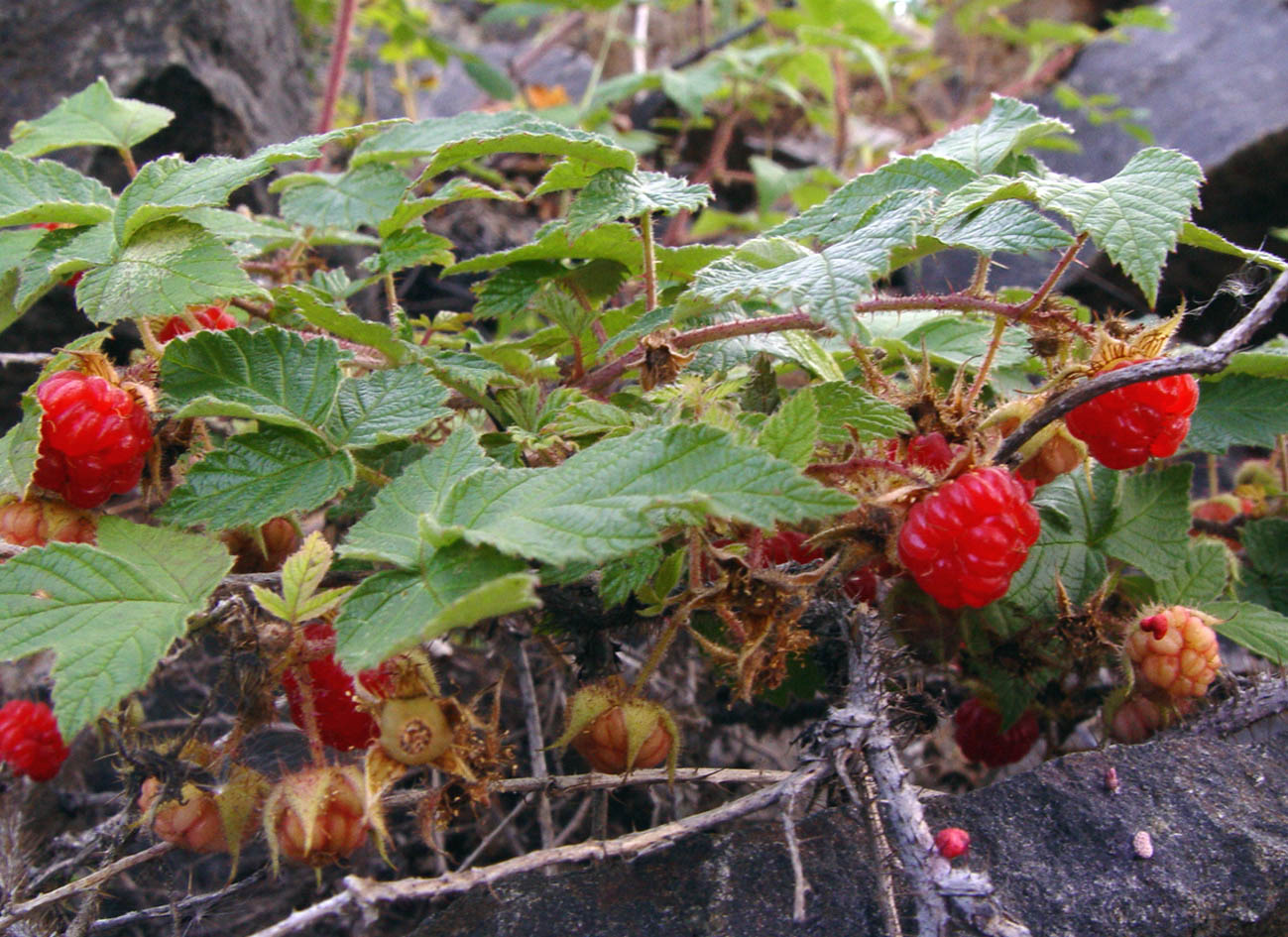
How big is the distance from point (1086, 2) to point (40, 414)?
17.3 feet

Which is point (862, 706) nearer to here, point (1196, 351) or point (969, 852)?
point (969, 852)

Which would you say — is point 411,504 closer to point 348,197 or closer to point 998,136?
point 348,197

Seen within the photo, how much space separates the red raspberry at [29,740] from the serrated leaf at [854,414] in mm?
1116

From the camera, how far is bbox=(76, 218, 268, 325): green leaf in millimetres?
953

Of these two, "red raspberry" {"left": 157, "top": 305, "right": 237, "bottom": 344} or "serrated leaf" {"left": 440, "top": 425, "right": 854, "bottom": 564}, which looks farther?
"red raspberry" {"left": 157, "top": 305, "right": 237, "bottom": 344}

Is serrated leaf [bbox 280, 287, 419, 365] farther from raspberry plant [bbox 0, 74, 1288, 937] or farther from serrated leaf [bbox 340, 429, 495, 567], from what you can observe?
serrated leaf [bbox 340, 429, 495, 567]

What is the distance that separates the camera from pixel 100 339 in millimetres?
993

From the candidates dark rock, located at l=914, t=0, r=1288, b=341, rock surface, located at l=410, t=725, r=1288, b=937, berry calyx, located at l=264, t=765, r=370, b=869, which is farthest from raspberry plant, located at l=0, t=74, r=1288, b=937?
dark rock, located at l=914, t=0, r=1288, b=341

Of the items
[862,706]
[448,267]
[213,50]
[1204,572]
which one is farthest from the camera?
[213,50]

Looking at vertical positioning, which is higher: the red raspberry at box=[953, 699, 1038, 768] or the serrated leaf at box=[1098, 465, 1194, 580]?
the serrated leaf at box=[1098, 465, 1194, 580]

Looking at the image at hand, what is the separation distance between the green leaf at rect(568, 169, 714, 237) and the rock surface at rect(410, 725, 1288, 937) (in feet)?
2.25

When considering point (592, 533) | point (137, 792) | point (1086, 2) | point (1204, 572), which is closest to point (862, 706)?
point (592, 533)

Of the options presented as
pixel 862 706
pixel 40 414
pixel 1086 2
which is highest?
pixel 40 414

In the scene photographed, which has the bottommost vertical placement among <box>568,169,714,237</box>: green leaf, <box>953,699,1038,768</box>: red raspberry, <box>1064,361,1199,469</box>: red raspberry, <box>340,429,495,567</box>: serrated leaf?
<box>953,699,1038,768</box>: red raspberry
